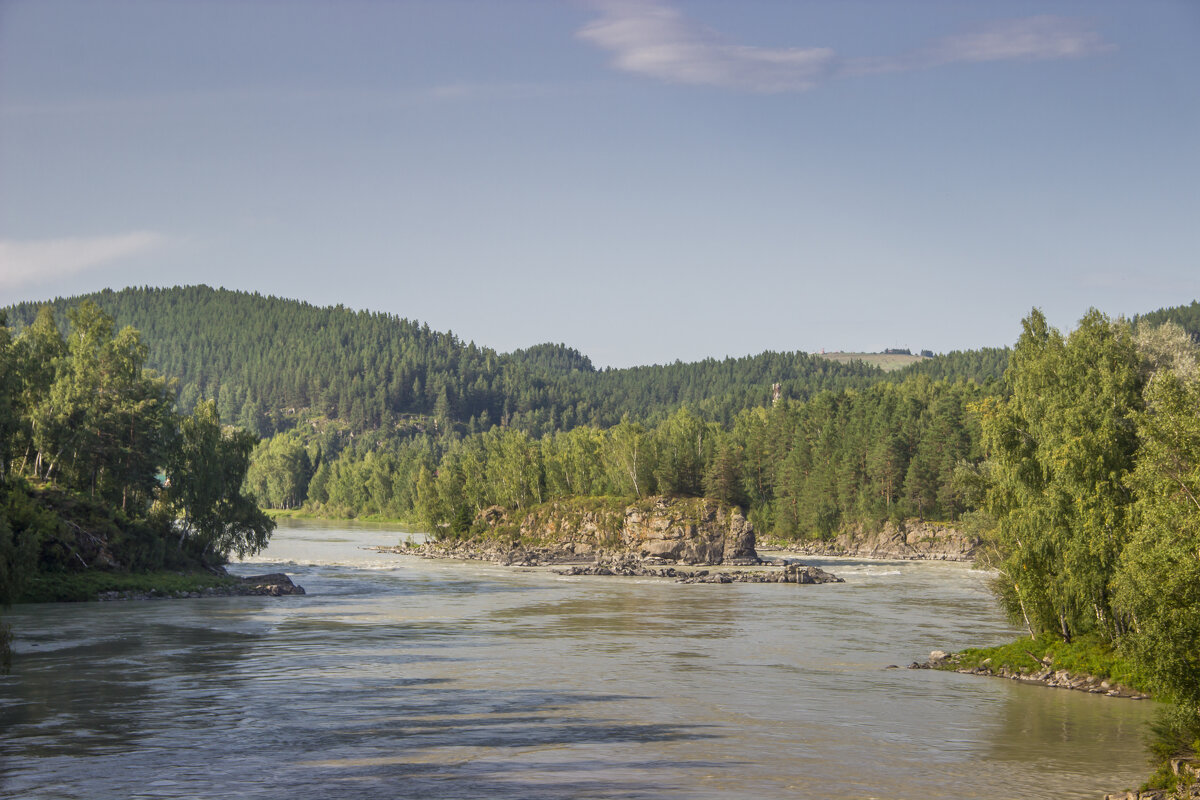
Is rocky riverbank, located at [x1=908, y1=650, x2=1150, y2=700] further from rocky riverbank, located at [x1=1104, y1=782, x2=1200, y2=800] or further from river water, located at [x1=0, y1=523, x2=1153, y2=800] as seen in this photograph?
rocky riverbank, located at [x1=1104, y1=782, x2=1200, y2=800]

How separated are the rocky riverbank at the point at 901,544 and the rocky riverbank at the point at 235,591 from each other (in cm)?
8498

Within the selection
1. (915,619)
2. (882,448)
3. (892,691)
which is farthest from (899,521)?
(892,691)

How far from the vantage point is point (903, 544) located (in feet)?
471

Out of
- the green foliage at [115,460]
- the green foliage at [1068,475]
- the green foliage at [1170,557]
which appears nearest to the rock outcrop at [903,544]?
the green foliage at [1068,475]

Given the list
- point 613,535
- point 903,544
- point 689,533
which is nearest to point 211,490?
point 613,535

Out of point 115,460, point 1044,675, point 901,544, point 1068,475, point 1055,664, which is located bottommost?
point 1044,675

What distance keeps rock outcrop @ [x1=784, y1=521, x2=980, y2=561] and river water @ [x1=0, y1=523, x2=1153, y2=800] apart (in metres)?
65.6

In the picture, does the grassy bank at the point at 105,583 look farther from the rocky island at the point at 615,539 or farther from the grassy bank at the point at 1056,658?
the grassy bank at the point at 1056,658

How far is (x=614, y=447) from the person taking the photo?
15900 cm

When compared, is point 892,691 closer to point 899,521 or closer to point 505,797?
point 505,797

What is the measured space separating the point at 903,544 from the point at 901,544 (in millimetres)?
280

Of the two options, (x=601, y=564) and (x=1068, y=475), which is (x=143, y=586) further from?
(x=1068, y=475)

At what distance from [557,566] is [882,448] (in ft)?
187

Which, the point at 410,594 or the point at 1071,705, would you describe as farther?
the point at 410,594
